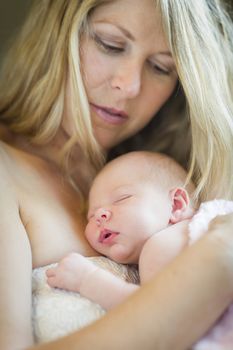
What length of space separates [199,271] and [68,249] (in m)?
0.35

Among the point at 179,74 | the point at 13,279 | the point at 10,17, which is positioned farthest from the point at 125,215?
the point at 10,17

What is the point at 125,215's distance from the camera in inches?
46.5

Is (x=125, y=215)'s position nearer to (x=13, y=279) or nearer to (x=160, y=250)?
(x=160, y=250)

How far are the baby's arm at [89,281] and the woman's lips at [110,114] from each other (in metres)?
0.39

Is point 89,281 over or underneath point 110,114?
underneath

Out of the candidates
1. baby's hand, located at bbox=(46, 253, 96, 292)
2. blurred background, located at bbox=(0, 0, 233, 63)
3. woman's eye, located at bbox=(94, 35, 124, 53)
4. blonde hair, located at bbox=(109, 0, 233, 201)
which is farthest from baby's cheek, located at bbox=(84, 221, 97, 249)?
blurred background, located at bbox=(0, 0, 233, 63)

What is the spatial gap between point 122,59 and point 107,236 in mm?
401

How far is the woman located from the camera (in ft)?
3.86

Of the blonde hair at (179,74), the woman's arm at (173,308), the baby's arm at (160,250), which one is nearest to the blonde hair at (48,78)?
the blonde hair at (179,74)

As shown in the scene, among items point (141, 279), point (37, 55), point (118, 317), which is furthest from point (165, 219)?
point (37, 55)

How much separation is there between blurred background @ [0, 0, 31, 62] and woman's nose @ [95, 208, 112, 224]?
675 millimetres

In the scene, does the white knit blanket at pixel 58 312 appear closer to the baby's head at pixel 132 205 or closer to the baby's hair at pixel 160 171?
the baby's head at pixel 132 205

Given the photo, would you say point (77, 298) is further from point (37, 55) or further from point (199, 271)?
point (37, 55)

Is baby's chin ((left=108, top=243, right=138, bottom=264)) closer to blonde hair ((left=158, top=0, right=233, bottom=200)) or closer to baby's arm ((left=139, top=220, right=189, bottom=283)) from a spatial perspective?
baby's arm ((left=139, top=220, right=189, bottom=283))
